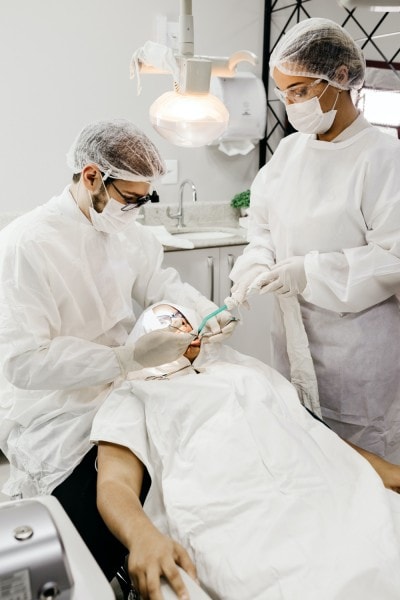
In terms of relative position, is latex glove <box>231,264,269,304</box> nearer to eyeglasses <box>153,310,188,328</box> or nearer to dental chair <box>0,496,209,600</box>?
eyeglasses <box>153,310,188,328</box>

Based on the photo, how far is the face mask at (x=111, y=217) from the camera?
1.55 m

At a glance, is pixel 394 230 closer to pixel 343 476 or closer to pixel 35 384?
pixel 343 476

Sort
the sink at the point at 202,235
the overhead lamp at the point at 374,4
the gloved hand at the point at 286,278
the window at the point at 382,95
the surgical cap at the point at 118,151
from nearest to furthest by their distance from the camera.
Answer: the overhead lamp at the point at 374,4 → the surgical cap at the point at 118,151 → the gloved hand at the point at 286,278 → the sink at the point at 202,235 → the window at the point at 382,95

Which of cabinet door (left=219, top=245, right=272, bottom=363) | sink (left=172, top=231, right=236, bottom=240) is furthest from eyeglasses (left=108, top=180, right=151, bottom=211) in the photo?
sink (left=172, top=231, right=236, bottom=240)

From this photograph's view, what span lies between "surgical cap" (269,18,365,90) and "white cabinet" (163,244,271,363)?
1387 millimetres

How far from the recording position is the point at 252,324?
312cm

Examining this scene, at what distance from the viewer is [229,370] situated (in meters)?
1.57

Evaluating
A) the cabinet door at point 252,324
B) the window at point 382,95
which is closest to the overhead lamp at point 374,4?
the cabinet door at point 252,324

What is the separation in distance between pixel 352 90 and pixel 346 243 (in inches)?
18.6

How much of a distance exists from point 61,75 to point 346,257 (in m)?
2.12

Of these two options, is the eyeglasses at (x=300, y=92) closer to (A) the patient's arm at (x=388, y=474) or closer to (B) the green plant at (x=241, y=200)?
(A) the patient's arm at (x=388, y=474)

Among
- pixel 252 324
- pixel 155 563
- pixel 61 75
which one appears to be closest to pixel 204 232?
pixel 252 324

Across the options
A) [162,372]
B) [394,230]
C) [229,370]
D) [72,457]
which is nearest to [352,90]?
[394,230]

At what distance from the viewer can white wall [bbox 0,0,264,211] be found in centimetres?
282
